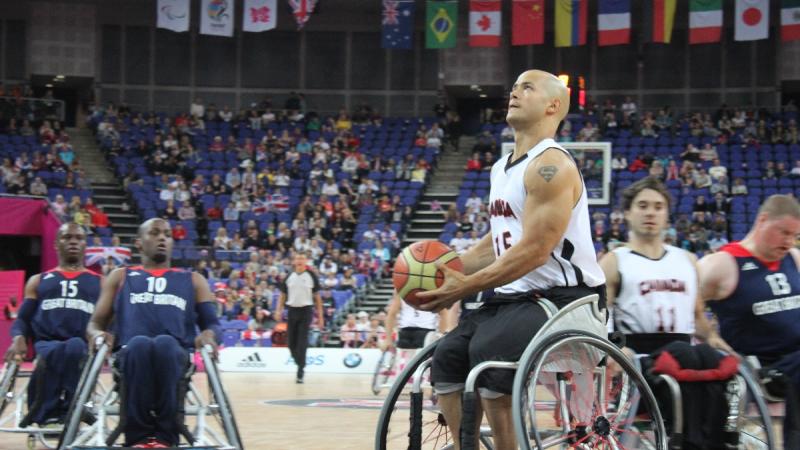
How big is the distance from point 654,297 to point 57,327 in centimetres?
397

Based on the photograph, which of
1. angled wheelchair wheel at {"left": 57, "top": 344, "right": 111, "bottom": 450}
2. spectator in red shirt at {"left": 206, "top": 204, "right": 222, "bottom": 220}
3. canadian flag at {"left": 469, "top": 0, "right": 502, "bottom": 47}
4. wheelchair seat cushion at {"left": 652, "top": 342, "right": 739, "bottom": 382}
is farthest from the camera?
canadian flag at {"left": 469, "top": 0, "right": 502, "bottom": 47}

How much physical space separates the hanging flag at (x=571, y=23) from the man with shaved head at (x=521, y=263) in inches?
798

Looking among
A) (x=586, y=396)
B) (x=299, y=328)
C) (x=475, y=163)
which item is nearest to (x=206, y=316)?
(x=586, y=396)

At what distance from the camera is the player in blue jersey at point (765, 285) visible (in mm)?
5770

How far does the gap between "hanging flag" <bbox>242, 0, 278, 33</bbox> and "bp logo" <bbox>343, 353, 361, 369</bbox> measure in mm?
9865

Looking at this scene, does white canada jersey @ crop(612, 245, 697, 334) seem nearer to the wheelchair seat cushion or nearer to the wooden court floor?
the wheelchair seat cushion

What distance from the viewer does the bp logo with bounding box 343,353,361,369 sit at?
60.3 feet

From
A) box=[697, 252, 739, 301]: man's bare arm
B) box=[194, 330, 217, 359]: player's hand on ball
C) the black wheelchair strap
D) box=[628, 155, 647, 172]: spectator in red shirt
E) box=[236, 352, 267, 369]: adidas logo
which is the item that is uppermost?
box=[628, 155, 647, 172]: spectator in red shirt

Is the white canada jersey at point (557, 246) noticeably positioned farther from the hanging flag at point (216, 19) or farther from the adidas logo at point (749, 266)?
the hanging flag at point (216, 19)

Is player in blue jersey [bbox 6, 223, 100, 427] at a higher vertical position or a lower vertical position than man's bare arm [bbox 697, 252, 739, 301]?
lower

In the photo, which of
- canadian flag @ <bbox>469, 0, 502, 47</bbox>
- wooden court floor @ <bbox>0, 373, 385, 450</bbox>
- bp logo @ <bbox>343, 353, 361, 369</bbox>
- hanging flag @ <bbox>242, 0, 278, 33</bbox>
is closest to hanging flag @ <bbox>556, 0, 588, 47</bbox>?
canadian flag @ <bbox>469, 0, 502, 47</bbox>

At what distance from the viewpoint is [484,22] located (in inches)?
1008

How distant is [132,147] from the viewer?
2744 centimetres

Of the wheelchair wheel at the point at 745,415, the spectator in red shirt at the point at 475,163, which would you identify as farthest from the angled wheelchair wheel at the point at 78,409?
the spectator in red shirt at the point at 475,163
